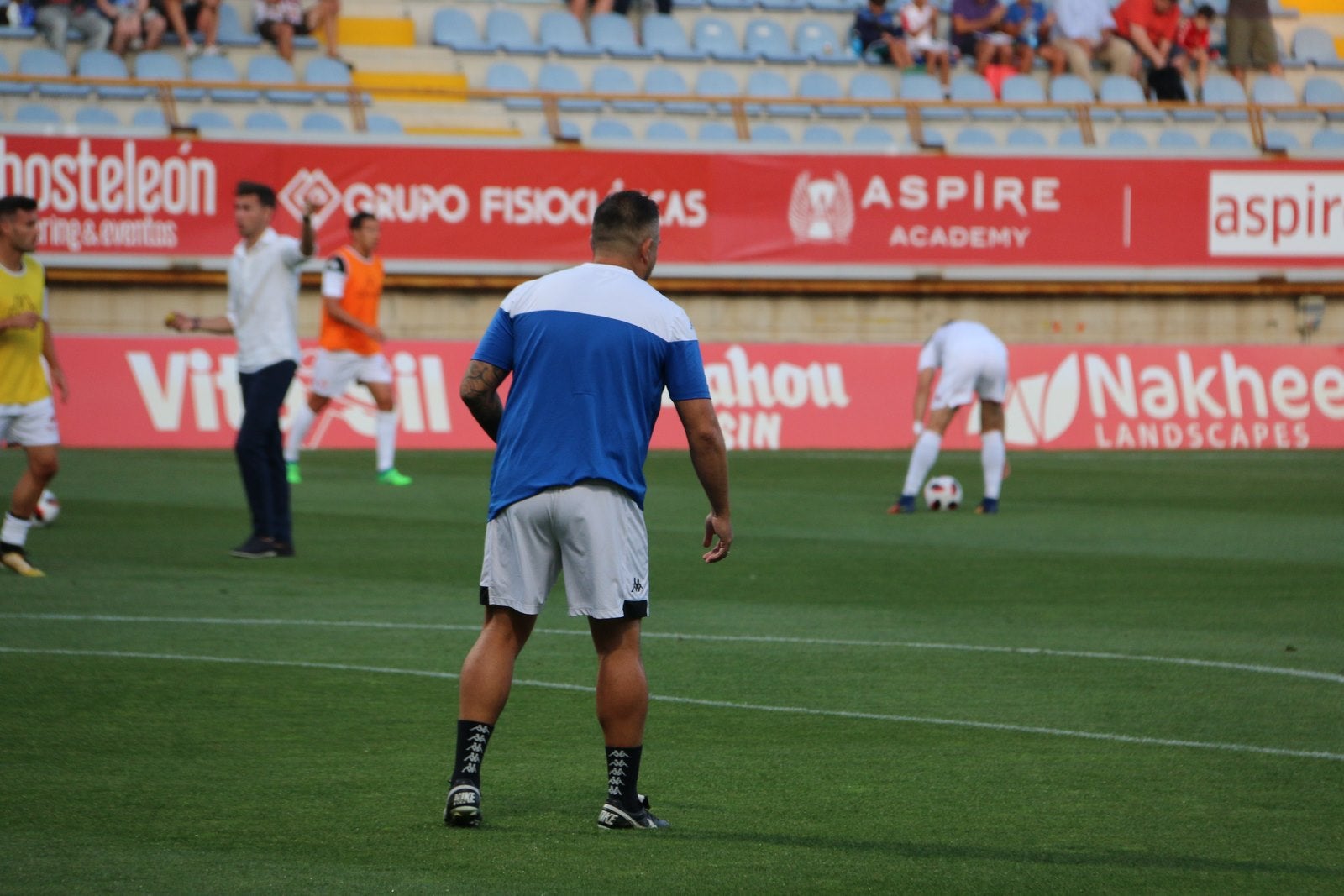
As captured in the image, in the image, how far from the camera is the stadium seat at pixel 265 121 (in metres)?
23.5

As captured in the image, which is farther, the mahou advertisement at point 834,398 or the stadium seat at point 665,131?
the stadium seat at point 665,131

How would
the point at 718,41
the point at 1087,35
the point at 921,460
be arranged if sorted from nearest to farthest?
1. the point at 921,460
2. the point at 718,41
3. the point at 1087,35

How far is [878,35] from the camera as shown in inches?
1074

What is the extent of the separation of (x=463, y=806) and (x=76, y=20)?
828 inches

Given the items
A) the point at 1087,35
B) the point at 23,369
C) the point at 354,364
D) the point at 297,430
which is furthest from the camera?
the point at 1087,35

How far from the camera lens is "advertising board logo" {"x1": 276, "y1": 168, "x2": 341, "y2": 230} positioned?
917 inches

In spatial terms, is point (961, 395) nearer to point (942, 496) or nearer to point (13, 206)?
point (942, 496)

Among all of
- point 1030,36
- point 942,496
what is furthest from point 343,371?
point 1030,36

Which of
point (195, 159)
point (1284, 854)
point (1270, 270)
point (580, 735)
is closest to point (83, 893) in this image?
point (580, 735)

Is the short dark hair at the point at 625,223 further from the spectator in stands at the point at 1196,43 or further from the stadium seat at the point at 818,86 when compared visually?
the spectator in stands at the point at 1196,43

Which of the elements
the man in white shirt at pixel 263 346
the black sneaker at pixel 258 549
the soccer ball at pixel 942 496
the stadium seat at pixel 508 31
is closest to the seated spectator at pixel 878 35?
the stadium seat at pixel 508 31

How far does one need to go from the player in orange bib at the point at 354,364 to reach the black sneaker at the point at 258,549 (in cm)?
536

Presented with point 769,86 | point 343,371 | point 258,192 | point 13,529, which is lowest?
point 13,529

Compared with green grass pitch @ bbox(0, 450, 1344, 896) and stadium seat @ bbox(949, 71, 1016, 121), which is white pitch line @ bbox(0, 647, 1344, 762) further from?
stadium seat @ bbox(949, 71, 1016, 121)
